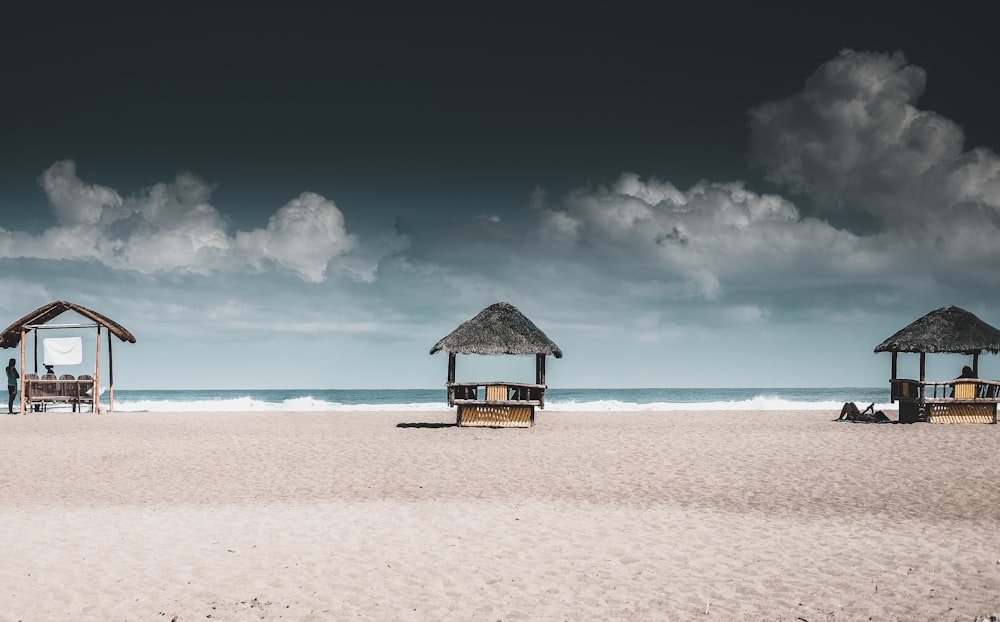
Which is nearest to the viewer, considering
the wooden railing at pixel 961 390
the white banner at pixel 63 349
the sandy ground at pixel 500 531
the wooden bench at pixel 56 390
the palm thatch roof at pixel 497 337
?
the sandy ground at pixel 500 531

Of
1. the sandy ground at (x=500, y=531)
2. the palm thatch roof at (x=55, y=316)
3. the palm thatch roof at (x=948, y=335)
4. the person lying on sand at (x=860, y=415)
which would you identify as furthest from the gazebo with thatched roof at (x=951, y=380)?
the palm thatch roof at (x=55, y=316)

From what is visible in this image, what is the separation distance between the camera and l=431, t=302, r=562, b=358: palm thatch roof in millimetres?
22188

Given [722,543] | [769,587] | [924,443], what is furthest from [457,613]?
[924,443]

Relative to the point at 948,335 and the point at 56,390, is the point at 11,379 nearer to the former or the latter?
the point at 56,390

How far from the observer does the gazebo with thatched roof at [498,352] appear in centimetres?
2169

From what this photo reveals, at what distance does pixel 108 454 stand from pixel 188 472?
11.3 ft

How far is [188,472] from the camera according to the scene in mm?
13516

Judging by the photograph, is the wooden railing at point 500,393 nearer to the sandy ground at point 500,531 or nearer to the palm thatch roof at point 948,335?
the sandy ground at point 500,531

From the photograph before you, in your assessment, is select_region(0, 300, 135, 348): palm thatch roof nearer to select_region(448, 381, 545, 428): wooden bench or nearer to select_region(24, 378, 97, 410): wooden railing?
select_region(24, 378, 97, 410): wooden railing

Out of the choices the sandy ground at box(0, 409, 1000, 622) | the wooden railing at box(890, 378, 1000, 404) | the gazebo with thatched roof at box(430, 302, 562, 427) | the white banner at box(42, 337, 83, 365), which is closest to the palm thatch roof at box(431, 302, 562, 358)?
the gazebo with thatched roof at box(430, 302, 562, 427)

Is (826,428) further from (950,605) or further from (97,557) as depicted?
(97,557)

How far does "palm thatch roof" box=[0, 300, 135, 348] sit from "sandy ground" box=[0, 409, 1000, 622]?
10769 millimetres

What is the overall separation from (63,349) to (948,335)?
29932 millimetres

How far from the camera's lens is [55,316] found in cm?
2873
